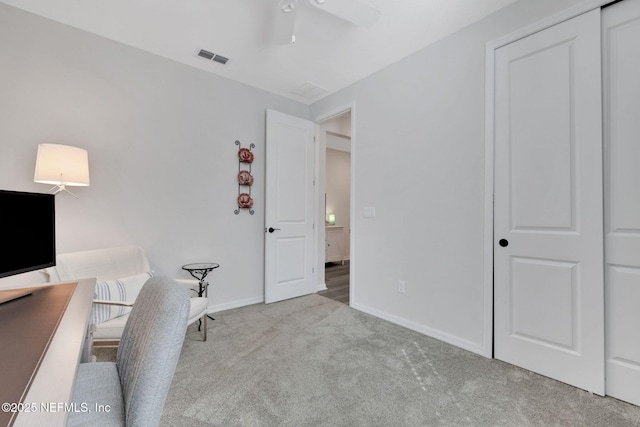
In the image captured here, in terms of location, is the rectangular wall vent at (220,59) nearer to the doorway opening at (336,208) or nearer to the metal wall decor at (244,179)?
the metal wall decor at (244,179)

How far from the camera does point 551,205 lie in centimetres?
193

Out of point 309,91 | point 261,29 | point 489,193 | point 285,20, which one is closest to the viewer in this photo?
point 285,20

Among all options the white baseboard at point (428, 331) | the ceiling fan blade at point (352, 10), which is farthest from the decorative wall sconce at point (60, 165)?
the white baseboard at point (428, 331)

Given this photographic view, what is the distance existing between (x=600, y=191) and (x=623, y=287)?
58 centimetres

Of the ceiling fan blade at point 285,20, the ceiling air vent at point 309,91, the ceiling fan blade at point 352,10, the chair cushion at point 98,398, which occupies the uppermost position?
the ceiling air vent at point 309,91

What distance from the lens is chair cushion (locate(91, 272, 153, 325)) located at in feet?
6.31

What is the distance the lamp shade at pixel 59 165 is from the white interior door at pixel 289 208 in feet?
5.87

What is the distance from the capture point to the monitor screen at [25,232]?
1.26 metres

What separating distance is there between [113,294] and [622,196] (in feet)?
10.9

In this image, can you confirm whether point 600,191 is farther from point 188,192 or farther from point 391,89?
point 188,192

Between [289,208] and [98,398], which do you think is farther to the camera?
[289,208]

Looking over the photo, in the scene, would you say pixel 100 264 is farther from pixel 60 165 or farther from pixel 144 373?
pixel 144 373

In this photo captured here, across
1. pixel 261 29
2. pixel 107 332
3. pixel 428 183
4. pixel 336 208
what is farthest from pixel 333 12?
pixel 336 208

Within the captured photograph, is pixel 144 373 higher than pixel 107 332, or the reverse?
pixel 144 373
